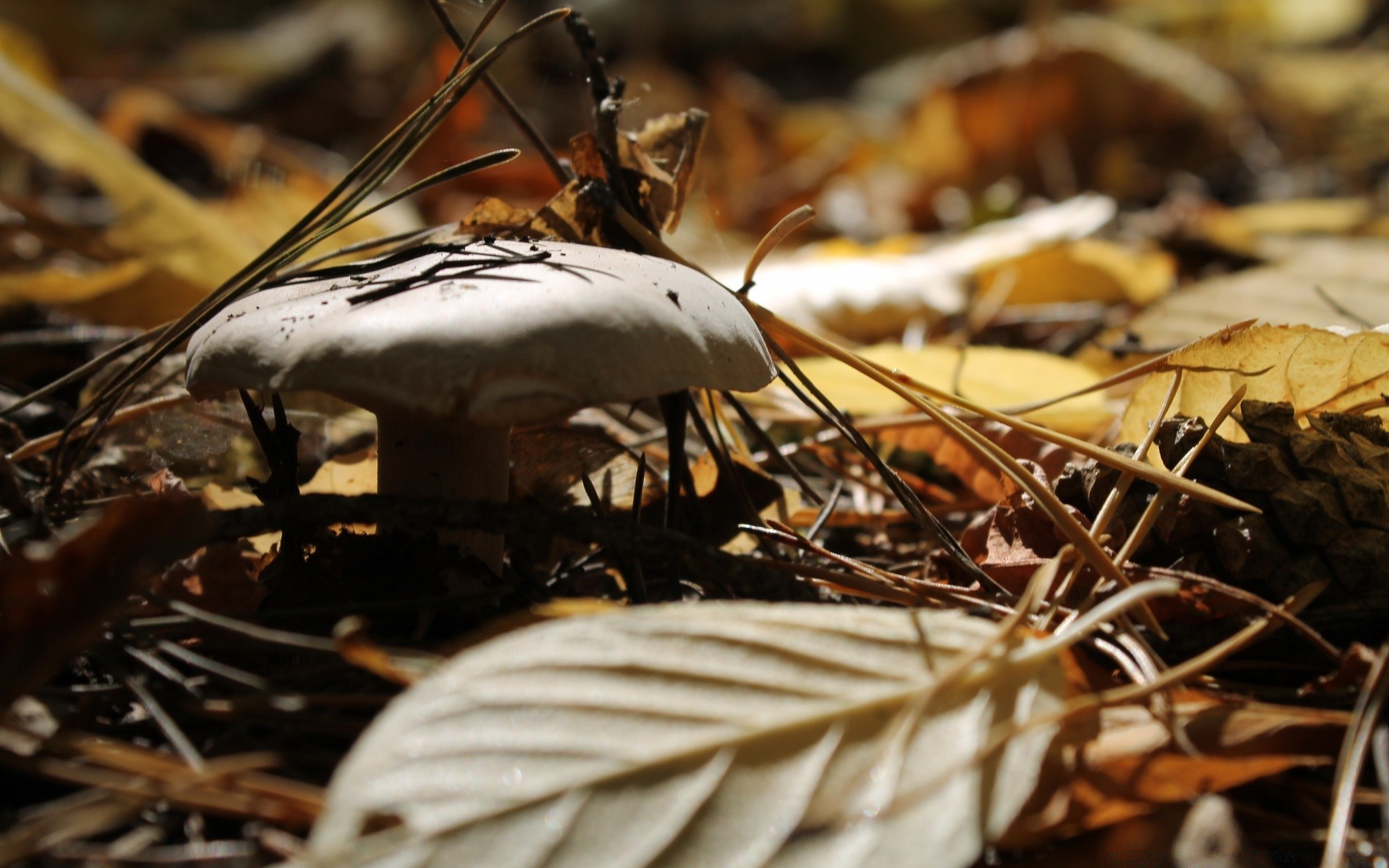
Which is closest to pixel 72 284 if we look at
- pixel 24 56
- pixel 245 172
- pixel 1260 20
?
pixel 245 172

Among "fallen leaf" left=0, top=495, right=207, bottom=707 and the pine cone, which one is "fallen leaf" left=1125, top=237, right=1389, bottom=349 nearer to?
the pine cone

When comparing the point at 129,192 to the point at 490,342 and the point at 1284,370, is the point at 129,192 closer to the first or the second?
the point at 490,342

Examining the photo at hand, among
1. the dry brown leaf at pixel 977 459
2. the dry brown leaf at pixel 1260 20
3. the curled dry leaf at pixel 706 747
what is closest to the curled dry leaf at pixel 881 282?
the dry brown leaf at pixel 977 459

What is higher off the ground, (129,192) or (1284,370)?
(129,192)

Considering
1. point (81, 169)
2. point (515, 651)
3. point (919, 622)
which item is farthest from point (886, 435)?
point (81, 169)

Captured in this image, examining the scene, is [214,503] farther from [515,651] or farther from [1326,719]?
[1326,719]

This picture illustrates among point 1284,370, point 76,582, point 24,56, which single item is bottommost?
point 1284,370

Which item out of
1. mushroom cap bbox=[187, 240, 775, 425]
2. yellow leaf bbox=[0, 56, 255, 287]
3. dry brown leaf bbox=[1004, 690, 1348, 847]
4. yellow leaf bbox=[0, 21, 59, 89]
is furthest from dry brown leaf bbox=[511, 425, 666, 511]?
yellow leaf bbox=[0, 21, 59, 89]
